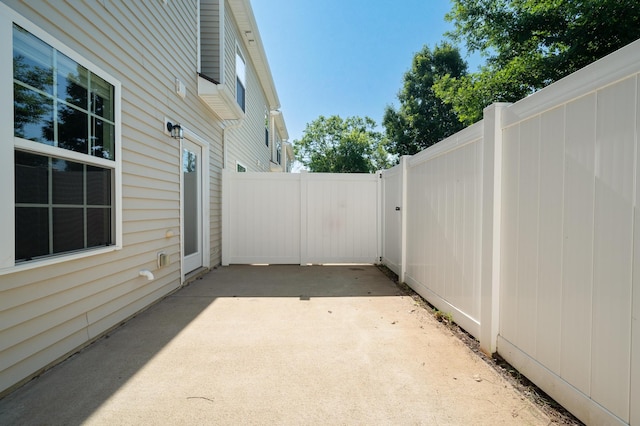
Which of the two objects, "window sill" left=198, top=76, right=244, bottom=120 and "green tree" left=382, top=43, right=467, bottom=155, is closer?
"window sill" left=198, top=76, right=244, bottom=120

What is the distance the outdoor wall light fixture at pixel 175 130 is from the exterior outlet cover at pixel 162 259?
1599 millimetres

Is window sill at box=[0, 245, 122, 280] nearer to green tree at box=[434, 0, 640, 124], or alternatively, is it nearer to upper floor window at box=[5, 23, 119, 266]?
upper floor window at box=[5, 23, 119, 266]

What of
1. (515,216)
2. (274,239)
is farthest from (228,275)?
(515,216)

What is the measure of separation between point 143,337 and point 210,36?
530 cm

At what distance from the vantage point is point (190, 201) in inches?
192

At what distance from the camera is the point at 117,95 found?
2.91 m

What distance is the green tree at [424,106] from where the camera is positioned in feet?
52.1

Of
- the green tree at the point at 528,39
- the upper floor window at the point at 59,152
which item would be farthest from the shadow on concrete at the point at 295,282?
the green tree at the point at 528,39

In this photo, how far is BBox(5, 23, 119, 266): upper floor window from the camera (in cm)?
195

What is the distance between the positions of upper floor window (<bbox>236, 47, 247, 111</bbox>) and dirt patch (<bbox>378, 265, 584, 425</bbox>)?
6489mm

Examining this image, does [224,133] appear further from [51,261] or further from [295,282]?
[51,261]

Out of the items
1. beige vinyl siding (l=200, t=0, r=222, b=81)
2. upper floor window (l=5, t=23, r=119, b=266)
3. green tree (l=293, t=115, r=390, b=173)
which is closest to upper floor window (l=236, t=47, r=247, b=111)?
beige vinyl siding (l=200, t=0, r=222, b=81)

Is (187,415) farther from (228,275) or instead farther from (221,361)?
(228,275)

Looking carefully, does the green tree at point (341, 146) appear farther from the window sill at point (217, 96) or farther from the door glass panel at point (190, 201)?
the door glass panel at point (190, 201)
